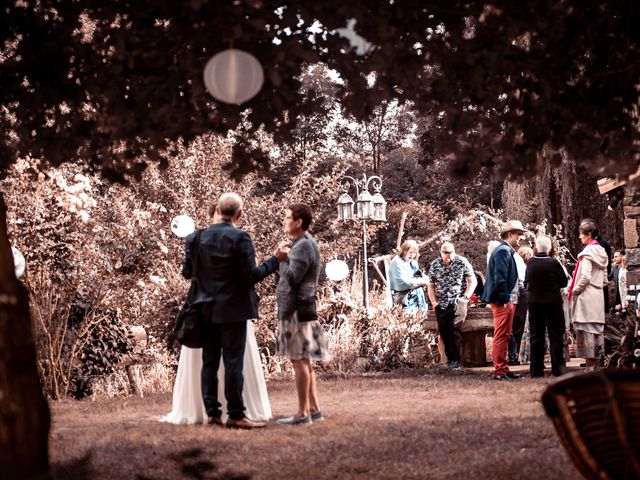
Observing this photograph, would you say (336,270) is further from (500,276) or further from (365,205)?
(500,276)

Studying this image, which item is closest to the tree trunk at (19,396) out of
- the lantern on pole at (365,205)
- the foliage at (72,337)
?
the foliage at (72,337)

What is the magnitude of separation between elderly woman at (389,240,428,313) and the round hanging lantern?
936cm

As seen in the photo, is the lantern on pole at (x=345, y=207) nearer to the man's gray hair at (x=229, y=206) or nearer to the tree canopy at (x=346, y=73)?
the man's gray hair at (x=229, y=206)

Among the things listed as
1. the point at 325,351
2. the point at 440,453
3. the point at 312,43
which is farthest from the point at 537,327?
the point at 312,43

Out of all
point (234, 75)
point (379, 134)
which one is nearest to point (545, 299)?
point (234, 75)

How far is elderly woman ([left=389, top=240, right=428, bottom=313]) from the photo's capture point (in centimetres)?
1491

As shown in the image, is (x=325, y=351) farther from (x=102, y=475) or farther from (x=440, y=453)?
(x=102, y=475)

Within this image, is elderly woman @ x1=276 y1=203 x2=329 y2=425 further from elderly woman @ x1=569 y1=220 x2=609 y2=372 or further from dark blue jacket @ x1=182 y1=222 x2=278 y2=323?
elderly woman @ x1=569 y1=220 x2=609 y2=372

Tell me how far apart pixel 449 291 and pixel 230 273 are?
6359 millimetres

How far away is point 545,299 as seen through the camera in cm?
1168

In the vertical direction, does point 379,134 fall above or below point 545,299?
above

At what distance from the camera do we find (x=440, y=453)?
6594mm

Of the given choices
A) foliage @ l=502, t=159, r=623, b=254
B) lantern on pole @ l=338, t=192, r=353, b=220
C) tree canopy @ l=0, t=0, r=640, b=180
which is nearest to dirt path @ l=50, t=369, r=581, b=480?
tree canopy @ l=0, t=0, r=640, b=180

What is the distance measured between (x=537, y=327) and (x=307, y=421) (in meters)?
4.57
